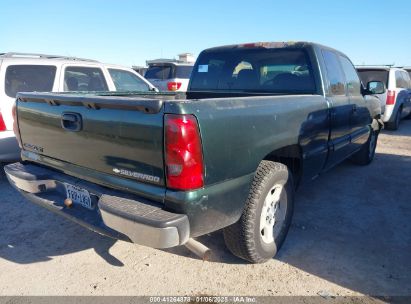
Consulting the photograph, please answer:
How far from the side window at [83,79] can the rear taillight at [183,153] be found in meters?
4.19

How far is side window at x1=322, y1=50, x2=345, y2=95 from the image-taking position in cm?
379

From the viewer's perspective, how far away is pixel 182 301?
2.45 meters

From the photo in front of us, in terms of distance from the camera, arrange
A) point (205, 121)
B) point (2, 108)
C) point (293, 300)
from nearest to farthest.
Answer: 1. point (205, 121)
2. point (293, 300)
3. point (2, 108)

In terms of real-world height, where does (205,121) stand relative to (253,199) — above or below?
above

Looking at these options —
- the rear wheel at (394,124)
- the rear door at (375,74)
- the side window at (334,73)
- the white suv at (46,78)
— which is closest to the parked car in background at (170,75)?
the white suv at (46,78)

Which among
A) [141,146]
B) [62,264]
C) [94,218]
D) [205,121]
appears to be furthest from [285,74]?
[62,264]

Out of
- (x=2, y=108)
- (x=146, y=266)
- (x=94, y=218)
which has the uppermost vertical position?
(x=2, y=108)

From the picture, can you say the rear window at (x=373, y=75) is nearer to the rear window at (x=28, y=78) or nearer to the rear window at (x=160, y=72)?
the rear window at (x=160, y=72)

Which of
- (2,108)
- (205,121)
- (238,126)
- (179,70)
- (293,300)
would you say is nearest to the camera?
(205,121)

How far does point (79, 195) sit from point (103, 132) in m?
0.59

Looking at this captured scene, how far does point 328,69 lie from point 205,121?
2296 millimetres

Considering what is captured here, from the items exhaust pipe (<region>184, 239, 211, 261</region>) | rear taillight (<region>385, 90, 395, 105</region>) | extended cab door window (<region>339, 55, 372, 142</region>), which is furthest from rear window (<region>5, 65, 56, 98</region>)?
rear taillight (<region>385, 90, 395, 105</region>)

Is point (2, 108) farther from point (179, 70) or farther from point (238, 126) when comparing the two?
point (179, 70)

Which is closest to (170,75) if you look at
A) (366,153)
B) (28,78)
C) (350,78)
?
(28,78)
